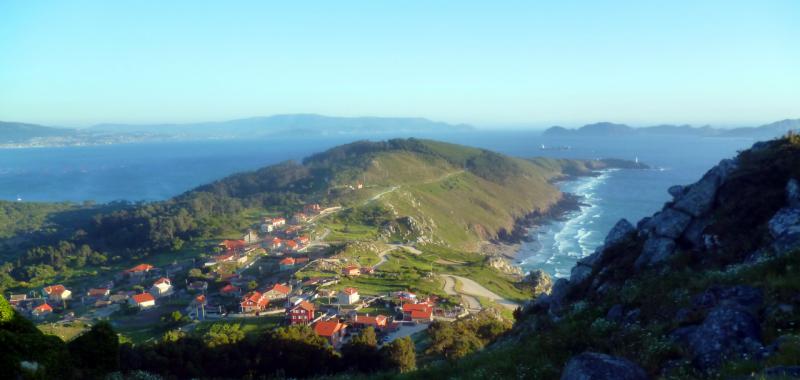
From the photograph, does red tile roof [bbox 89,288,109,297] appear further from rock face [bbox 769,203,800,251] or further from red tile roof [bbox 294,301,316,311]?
rock face [bbox 769,203,800,251]

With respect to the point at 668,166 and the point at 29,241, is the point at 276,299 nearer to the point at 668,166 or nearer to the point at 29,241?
the point at 29,241

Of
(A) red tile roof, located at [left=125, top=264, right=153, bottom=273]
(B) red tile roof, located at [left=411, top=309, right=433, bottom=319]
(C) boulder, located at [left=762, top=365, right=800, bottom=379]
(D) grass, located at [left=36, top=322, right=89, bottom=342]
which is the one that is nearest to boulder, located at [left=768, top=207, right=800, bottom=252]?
(C) boulder, located at [left=762, top=365, right=800, bottom=379]

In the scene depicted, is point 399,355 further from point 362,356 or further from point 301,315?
point 301,315

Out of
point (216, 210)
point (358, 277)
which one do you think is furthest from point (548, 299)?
point (216, 210)

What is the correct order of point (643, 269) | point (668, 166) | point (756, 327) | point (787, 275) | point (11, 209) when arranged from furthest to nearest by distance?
point (668, 166) → point (11, 209) → point (643, 269) → point (787, 275) → point (756, 327)

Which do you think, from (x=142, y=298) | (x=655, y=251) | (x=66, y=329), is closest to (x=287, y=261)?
(x=142, y=298)

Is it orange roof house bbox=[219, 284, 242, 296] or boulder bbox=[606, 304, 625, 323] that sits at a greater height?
boulder bbox=[606, 304, 625, 323]
